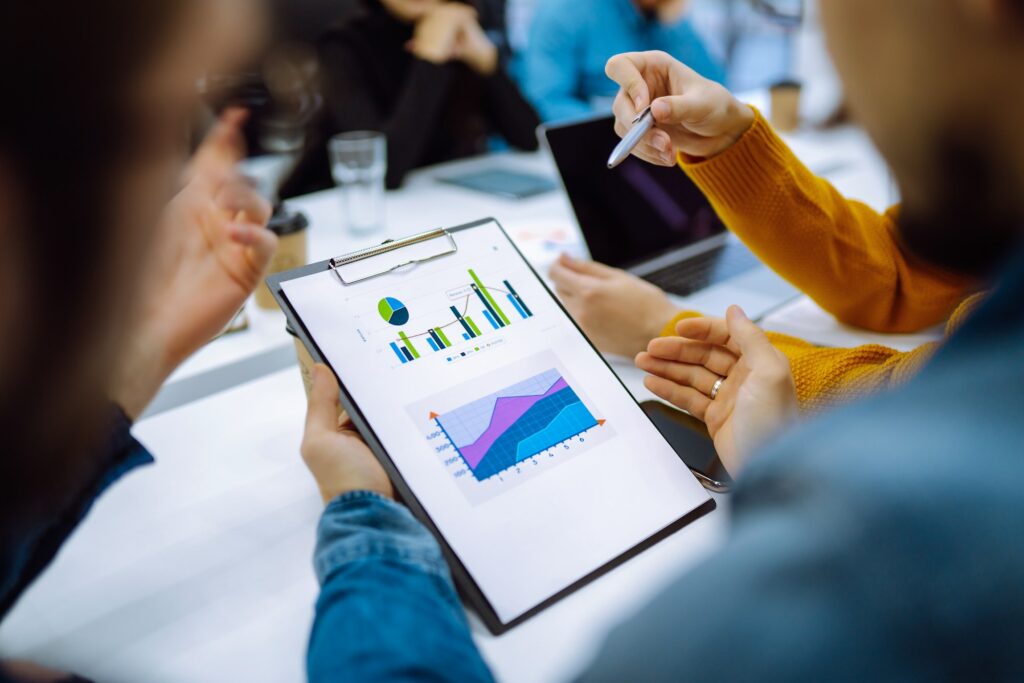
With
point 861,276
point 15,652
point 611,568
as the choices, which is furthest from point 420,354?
point 861,276

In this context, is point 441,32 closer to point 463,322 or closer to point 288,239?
point 288,239

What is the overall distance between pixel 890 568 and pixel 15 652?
0.59m

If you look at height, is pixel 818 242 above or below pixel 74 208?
below

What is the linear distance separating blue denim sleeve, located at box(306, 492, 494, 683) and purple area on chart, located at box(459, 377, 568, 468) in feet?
0.25

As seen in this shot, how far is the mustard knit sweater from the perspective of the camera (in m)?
0.88

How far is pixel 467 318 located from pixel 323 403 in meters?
0.16

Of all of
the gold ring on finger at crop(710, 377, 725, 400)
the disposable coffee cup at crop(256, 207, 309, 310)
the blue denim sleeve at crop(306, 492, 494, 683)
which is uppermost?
the blue denim sleeve at crop(306, 492, 494, 683)

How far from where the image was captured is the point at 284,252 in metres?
1.00

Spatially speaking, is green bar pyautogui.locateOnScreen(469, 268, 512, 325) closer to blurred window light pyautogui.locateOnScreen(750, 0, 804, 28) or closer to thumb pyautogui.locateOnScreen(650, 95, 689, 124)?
thumb pyautogui.locateOnScreen(650, 95, 689, 124)

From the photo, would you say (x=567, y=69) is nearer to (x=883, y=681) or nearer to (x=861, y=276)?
(x=861, y=276)

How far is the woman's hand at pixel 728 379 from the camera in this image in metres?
0.66

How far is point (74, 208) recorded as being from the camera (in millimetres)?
337

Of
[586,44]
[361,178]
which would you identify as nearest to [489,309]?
[361,178]

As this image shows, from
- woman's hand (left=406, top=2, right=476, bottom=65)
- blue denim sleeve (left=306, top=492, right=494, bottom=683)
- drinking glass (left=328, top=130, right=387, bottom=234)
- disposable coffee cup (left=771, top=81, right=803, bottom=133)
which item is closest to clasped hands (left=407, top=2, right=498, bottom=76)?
woman's hand (left=406, top=2, right=476, bottom=65)
